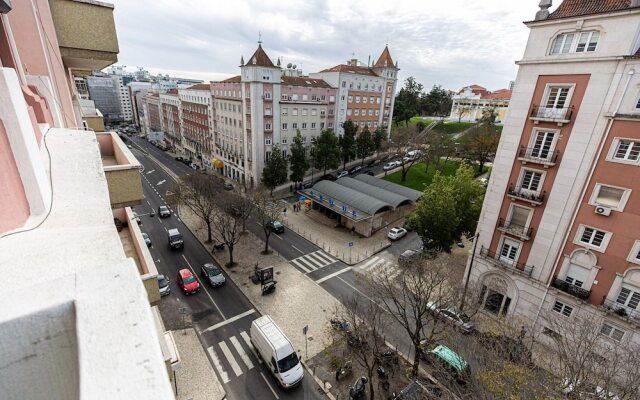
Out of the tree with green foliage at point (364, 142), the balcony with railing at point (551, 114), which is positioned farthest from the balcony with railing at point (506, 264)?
the tree with green foliage at point (364, 142)

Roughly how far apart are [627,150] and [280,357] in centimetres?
1997

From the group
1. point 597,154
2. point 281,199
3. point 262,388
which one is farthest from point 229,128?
point 597,154

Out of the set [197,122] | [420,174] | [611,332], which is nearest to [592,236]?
[611,332]

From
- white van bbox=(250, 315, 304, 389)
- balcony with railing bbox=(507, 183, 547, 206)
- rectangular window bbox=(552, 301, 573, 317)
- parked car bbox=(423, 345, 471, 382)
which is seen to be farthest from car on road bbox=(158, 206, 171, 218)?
rectangular window bbox=(552, 301, 573, 317)

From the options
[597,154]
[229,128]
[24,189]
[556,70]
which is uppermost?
[556,70]

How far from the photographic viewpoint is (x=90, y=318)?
1760 millimetres

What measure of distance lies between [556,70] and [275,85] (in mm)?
33467

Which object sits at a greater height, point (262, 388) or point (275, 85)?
point (275, 85)

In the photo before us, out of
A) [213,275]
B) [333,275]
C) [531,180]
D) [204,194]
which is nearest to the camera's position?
[531,180]

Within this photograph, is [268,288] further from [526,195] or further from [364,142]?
[364,142]

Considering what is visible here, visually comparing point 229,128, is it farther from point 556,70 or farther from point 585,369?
point 585,369

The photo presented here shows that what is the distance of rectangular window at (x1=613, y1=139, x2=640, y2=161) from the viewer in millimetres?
14734

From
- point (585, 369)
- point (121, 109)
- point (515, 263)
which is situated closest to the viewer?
point (585, 369)

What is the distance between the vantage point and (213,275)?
23438 millimetres
